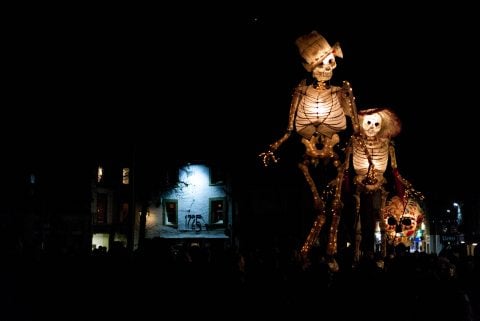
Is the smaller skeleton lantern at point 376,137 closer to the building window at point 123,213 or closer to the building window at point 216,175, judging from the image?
the building window at point 216,175

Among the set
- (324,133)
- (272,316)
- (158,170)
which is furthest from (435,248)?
(272,316)

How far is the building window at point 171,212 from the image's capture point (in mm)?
37062

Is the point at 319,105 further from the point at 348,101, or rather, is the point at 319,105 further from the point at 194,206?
the point at 194,206

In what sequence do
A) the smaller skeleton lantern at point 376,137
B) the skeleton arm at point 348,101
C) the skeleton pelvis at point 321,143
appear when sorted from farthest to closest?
the smaller skeleton lantern at point 376,137 → the skeleton pelvis at point 321,143 → the skeleton arm at point 348,101

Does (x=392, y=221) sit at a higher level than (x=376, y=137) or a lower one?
lower

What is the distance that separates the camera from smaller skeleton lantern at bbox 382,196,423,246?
26.3 m

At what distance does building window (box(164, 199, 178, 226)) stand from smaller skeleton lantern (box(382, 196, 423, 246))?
1461 cm

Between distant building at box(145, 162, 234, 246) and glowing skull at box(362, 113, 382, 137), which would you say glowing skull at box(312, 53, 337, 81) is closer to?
glowing skull at box(362, 113, 382, 137)

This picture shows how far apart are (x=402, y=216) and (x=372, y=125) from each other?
24.1 ft

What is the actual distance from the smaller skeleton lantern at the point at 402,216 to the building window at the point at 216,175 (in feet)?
38.7

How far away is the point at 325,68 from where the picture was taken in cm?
1591

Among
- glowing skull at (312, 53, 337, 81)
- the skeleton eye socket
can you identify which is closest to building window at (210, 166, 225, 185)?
the skeleton eye socket

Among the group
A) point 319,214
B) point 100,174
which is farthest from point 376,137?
point 100,174

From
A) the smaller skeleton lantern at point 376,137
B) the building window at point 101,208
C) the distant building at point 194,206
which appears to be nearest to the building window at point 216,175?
the distant building at point 194,206
